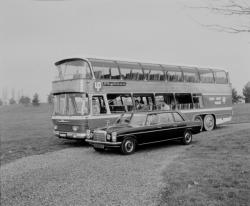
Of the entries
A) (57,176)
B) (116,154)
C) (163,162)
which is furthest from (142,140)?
(57,176)

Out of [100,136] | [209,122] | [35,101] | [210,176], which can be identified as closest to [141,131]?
[100,136]

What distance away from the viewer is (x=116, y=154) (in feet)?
43.2

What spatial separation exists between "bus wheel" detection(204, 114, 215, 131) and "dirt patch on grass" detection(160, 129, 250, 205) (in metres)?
9.23

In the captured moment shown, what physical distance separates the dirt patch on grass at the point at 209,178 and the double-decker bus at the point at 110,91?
5164 mm

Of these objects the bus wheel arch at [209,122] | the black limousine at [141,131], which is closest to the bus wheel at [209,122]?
the bus wheel arch at [209,122]

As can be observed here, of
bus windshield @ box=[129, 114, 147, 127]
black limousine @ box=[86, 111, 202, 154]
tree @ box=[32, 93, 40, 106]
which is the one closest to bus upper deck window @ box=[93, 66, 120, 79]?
black limousine @ box=[86, 111, 202, 154]

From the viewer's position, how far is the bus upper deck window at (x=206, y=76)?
22395 mm

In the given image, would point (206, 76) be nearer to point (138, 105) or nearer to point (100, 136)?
Answer: point (138, 105)

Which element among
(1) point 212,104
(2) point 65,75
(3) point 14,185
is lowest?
(3) point 14,185

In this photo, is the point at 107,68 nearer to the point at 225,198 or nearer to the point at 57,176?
→ the point at 57,176

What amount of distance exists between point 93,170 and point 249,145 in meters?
5.82

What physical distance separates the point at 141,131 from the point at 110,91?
3.62 metres

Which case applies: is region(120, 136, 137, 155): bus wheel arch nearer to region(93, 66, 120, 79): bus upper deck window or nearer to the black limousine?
the black limousine

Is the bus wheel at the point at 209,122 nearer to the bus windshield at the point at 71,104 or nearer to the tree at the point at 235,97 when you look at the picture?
the bus windshield at the point at 71,104
